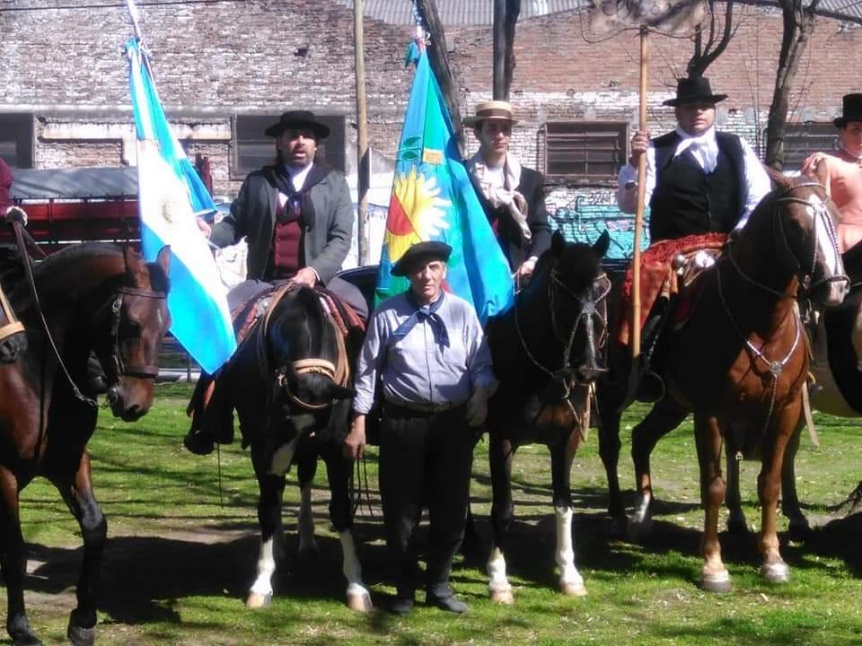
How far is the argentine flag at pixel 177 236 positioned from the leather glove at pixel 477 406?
143 cm

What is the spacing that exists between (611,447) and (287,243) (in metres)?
3.01

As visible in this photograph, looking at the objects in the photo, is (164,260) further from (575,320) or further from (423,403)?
(575,320)

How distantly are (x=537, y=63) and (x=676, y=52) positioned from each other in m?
3.20

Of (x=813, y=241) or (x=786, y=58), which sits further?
(x=786, y=58)

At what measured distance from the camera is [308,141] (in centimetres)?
873

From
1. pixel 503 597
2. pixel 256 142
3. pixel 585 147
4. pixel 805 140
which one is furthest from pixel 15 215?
pixel 805 140

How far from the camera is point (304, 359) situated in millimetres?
7504

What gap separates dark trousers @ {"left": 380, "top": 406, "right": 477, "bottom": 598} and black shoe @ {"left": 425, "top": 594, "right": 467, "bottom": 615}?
0.10 ft

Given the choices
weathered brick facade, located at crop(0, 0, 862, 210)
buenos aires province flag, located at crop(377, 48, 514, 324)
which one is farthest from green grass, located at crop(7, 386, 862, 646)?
weathered brick facade, located at crop(0, 0, 862, 210)

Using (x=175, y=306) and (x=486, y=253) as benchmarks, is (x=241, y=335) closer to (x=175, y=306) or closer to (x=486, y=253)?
(x=175, y=306)

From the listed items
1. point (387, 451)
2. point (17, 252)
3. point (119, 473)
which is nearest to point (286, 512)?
point (119, 473)

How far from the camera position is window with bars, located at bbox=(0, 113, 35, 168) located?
33.0m

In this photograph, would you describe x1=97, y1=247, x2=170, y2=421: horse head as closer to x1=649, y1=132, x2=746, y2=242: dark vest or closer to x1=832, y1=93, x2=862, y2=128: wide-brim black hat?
x1=649, y1=132, x2=746, y2=242: dark vest

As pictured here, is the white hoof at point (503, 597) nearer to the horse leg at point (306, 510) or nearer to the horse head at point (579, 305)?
the horse head at point (579, 305)
